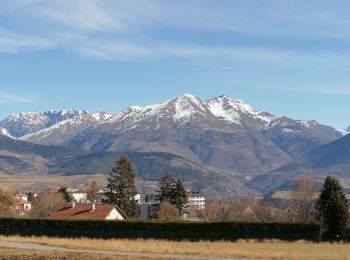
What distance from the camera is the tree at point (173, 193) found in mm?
130250

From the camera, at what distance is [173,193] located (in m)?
131

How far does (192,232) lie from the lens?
77.0 m

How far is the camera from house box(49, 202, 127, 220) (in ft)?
328

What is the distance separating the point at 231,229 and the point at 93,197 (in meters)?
105

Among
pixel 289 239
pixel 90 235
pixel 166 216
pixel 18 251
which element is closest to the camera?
pixel 18 251

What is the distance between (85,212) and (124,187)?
1485 cm

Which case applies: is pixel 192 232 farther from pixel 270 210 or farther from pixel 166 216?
pixel 270 210

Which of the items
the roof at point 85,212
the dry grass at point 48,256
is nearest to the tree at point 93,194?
the roof at point 85,212

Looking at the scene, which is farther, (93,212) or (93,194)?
(93,194)

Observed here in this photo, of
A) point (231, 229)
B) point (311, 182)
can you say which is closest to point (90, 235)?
point (231, 229)

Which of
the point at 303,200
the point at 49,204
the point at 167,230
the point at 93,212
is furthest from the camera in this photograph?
the point at 49,204

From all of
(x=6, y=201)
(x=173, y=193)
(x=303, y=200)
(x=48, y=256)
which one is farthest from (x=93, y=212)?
(x=48, y=256)

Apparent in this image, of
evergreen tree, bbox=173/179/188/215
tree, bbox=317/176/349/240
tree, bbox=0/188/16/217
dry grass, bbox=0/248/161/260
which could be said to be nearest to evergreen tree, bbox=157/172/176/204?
evergreen tree, bbox=173/179/188/215

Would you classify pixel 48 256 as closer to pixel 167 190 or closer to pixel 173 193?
pixel 173 193
